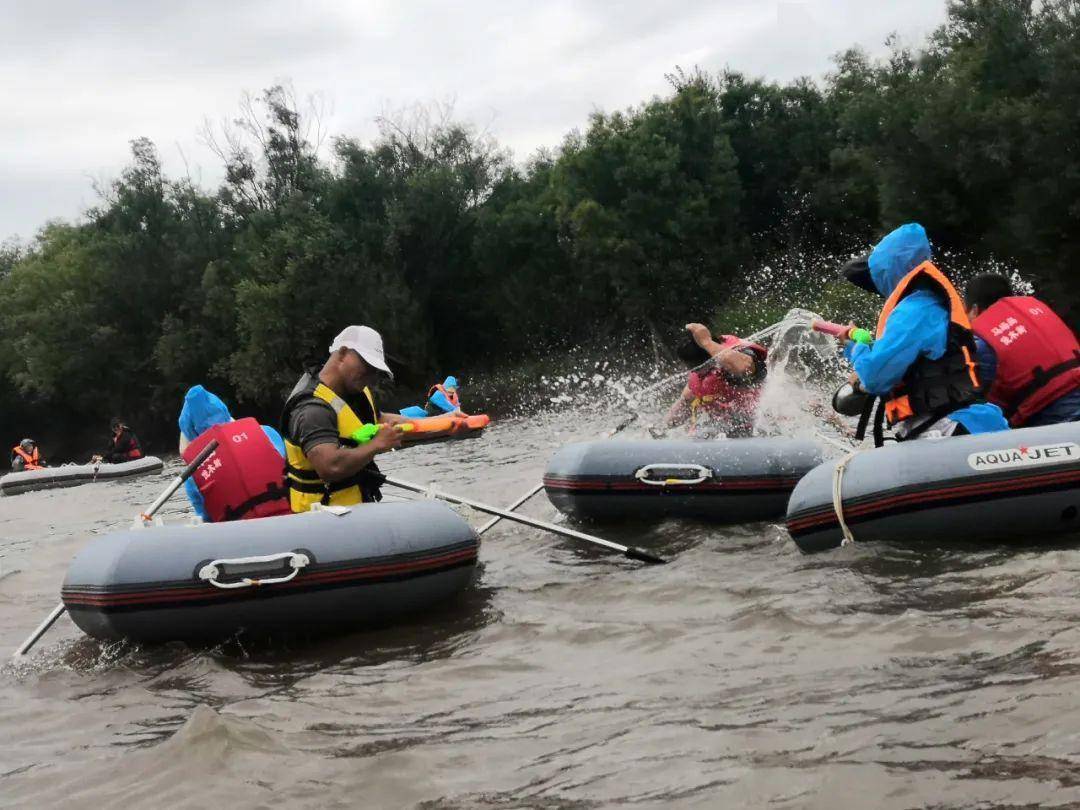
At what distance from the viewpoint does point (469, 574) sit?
5730 millimetres

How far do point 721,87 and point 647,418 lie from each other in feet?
89.9

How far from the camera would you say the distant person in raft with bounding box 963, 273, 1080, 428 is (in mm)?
5598

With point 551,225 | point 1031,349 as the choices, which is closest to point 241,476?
point 1031,349

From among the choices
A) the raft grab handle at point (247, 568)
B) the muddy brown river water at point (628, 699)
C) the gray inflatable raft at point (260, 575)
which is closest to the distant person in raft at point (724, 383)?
the muddy brown river water at point (628, 699)

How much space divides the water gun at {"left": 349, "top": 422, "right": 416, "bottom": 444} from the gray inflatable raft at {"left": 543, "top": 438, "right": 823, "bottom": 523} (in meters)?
2.07

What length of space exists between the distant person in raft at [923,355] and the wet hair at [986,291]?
10.9 inches

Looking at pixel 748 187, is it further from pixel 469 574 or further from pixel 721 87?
pixel 469 574

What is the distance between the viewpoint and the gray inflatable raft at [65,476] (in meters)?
19.7

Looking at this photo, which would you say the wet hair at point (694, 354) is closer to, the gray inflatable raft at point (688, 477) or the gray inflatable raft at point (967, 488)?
the gray inflatable raft at point (688, 477)

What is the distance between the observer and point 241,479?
6141 mm

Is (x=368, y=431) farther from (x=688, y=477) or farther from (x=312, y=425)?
(x=688, y=477)

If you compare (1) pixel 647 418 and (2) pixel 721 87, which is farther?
(2) pixel 721 87

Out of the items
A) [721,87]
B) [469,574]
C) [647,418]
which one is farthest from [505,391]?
[469,574]

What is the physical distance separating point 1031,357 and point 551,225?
3140cm
